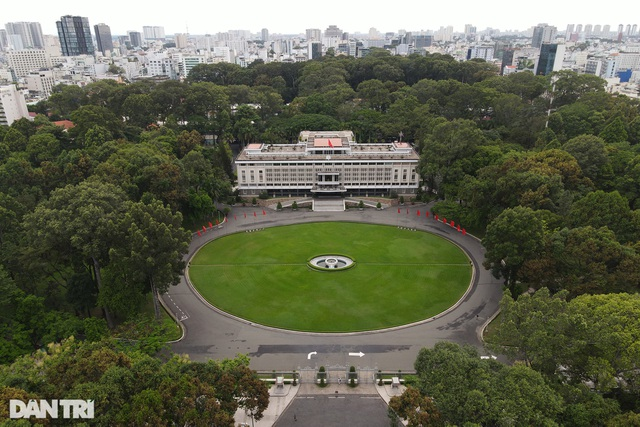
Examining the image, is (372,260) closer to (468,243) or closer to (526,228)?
(468,243)

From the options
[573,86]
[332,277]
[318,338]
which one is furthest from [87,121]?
[573,86]

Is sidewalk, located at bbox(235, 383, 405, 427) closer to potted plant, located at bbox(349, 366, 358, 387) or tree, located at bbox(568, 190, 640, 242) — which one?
potted plant, located at bbox(349, 366, 358, 387)

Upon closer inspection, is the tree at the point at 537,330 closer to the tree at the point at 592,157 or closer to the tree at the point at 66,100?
the tree at the point at 592,157

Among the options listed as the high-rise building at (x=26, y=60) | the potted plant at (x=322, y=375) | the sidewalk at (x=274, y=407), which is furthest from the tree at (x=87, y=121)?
the high-rise building at (x=26, y=60)

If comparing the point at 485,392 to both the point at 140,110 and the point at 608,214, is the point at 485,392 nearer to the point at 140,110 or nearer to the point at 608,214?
the point at 608,214

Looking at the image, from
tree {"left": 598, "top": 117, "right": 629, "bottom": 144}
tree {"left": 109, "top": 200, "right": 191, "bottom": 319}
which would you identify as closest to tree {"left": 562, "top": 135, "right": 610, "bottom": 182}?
tree {"left": 598, "top": 117, "right": 629, "bottom": 144}

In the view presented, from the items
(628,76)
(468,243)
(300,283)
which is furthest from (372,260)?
(628,76)
